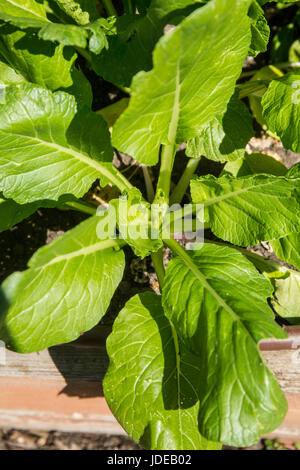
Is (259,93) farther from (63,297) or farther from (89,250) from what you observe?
(63,297)

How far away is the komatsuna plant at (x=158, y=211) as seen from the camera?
0.77 m

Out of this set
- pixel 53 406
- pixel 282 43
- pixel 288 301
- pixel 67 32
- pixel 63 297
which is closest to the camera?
pixel 67 32

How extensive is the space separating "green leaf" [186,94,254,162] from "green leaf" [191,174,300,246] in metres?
0.13

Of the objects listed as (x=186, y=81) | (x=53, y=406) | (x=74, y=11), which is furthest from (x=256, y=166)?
(x=53, y=406)

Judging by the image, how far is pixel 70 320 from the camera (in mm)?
915

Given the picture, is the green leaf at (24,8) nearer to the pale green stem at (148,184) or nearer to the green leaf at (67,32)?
the green leaf at (67,32)

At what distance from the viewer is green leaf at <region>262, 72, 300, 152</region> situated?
0.94m

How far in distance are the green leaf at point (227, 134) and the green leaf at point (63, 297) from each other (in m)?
0.37

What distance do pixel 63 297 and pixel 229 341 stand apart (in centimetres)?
35

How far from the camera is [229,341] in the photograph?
2.54 ft

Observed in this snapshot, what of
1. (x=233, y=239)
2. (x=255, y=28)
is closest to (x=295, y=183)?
(x=233, y=239)

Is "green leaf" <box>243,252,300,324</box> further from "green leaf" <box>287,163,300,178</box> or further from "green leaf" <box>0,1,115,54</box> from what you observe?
"green leaf" <box>0,1,115,54</box>

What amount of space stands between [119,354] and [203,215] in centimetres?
39

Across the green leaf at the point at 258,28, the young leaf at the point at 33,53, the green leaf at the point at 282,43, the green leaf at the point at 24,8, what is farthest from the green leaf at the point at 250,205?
the green leaf at the point at 282,43
